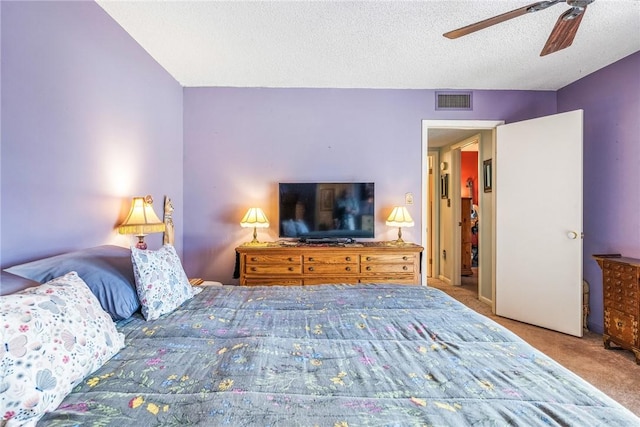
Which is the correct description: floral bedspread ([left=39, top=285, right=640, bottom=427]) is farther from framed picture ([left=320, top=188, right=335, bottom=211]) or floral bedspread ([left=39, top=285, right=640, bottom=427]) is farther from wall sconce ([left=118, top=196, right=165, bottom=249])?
framed picture ([left=320, top=188, right=335, bottom=211])

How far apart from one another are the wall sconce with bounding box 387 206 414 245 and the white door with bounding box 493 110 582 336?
1072 millimetres

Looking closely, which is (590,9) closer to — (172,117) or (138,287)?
(138,287)

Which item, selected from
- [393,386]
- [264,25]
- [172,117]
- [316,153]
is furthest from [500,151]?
[172,117]

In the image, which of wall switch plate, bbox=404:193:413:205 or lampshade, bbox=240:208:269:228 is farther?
wall switch plate, bbox=404:193:413:205

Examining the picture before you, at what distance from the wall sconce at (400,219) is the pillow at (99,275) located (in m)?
2.35

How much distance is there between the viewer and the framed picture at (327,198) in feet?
10.3

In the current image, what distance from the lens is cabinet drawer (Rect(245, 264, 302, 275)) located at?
2.84 metres

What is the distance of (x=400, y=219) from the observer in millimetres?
3051

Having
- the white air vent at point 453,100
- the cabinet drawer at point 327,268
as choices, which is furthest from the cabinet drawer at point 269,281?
the white air vent at point 453,100

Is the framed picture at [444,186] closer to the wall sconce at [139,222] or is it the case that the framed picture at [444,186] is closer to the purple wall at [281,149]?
the purple wall at [281,149]

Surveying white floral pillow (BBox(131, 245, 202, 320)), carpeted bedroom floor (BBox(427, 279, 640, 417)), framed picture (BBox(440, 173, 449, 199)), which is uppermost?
framed picture (BBox(440, 173, 449, 199))

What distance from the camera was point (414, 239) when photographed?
131 inches

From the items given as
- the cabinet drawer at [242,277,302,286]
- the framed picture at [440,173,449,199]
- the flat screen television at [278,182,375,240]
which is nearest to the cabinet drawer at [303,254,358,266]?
the cabinet drawer at [242,277,302,286]

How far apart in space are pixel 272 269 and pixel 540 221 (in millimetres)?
2733
